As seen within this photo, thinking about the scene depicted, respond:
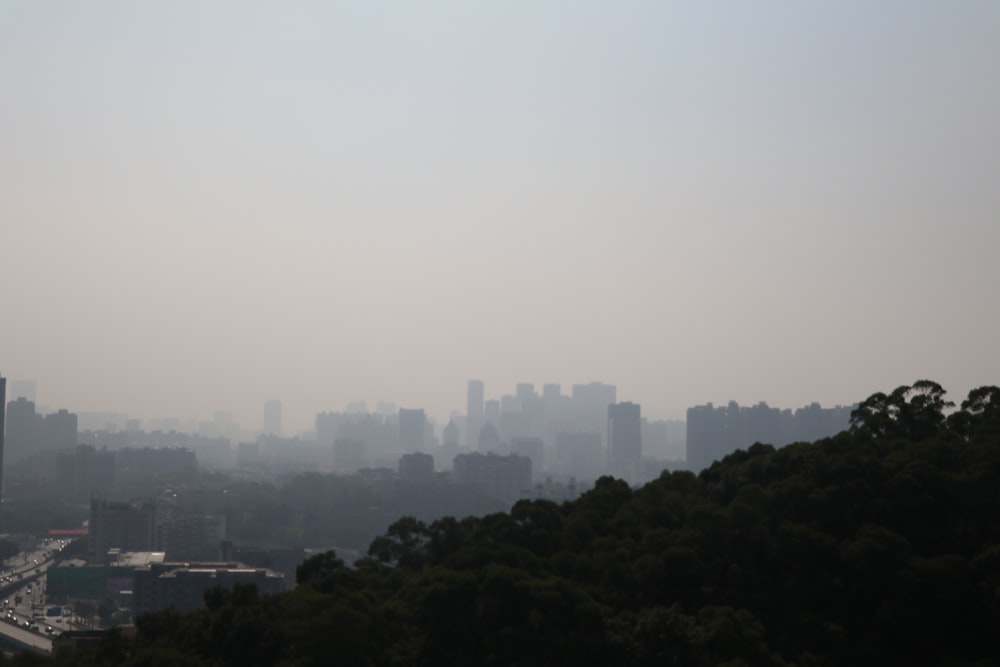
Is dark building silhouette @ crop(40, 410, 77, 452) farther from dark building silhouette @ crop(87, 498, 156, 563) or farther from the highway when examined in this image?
dark building silhouette @ crop(87, 498, 156, 563)

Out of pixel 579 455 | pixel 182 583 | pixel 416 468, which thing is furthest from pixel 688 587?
pixel 579 455

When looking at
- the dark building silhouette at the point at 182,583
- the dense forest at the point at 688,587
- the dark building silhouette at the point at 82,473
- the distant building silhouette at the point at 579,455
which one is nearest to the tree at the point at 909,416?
the dense forest at the point at 688,587

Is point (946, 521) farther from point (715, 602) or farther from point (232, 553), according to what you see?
point (232, 553)

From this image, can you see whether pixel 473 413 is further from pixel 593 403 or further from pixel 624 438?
pixel 624 438

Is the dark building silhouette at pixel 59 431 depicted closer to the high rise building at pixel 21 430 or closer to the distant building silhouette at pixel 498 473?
the high rise building at pixel 21 430

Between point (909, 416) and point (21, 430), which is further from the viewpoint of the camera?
point (21, 430)
